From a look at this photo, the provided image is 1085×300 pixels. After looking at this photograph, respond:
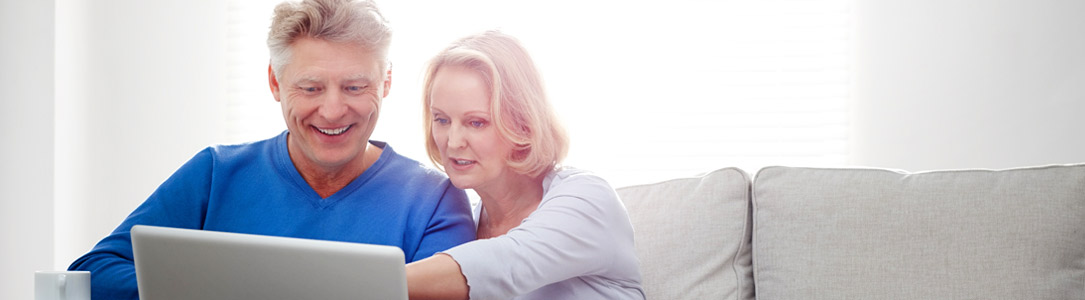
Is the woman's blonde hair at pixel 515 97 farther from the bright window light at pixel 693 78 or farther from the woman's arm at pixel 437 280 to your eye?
the bright window light at pixel 693 78

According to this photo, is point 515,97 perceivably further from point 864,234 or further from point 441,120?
point 864,234

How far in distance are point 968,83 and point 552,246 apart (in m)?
2.04

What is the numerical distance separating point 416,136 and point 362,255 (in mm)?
1994

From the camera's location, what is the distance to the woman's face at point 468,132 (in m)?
1.46

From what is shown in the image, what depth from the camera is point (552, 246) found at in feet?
4.26

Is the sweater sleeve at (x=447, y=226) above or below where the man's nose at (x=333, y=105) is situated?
below

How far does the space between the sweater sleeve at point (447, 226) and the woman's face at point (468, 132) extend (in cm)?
6

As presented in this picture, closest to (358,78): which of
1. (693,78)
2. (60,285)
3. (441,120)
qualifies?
(441,120)

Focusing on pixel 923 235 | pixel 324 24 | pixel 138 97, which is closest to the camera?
pixel 324 24

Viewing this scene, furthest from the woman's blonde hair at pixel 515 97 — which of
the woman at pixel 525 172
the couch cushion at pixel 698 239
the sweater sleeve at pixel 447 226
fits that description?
the couch cushion at pixel 698 239

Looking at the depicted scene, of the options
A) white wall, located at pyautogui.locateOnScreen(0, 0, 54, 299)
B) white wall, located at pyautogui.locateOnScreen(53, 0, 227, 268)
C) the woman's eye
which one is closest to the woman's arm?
the woman's eye

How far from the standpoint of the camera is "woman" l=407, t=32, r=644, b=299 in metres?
1.34

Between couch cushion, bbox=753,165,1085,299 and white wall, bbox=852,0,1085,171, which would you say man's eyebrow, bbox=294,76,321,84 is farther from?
white wall, bbox=852,0,1085,171

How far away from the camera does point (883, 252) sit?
5.84ft
